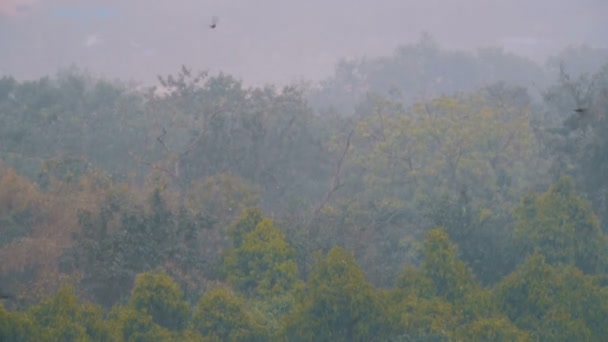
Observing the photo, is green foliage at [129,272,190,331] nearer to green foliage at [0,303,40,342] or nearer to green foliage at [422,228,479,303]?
green foliage at [0,303,40,342]

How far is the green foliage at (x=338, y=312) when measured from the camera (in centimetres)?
1529

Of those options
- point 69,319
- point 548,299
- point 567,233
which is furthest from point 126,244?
point 567,233

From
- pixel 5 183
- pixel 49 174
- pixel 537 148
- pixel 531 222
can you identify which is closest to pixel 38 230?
pixel 5 183

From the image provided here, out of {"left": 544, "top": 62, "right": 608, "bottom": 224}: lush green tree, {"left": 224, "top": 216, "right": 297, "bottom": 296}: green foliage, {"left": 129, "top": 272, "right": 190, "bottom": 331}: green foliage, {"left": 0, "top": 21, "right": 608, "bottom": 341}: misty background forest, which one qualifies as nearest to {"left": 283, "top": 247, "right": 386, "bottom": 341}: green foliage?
{"left": 0, "top": 21, "right": 608, "bottom": 341}: misty background forest

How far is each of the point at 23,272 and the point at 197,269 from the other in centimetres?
341

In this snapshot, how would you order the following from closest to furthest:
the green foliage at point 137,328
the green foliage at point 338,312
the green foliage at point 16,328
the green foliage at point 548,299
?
the green foliage at point 16,328 → the green foliage at point 137,328 → the green foliage at point 338,312 → the green foliage at point 548,299

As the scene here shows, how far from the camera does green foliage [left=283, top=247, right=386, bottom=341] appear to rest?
15.3m

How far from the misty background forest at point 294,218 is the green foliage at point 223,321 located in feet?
0.09

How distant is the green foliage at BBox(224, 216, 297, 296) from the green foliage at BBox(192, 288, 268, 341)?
2289 millimetres

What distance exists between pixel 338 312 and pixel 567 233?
635 cm

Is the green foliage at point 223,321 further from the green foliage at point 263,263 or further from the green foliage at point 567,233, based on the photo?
the green foliage at point 567,233

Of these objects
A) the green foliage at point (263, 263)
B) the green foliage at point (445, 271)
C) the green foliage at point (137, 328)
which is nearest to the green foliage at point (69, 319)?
the green foliage at point (137, 328)

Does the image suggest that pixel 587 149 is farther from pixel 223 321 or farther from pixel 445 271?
pixel 223 321

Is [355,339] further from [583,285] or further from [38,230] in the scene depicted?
[38,230]
